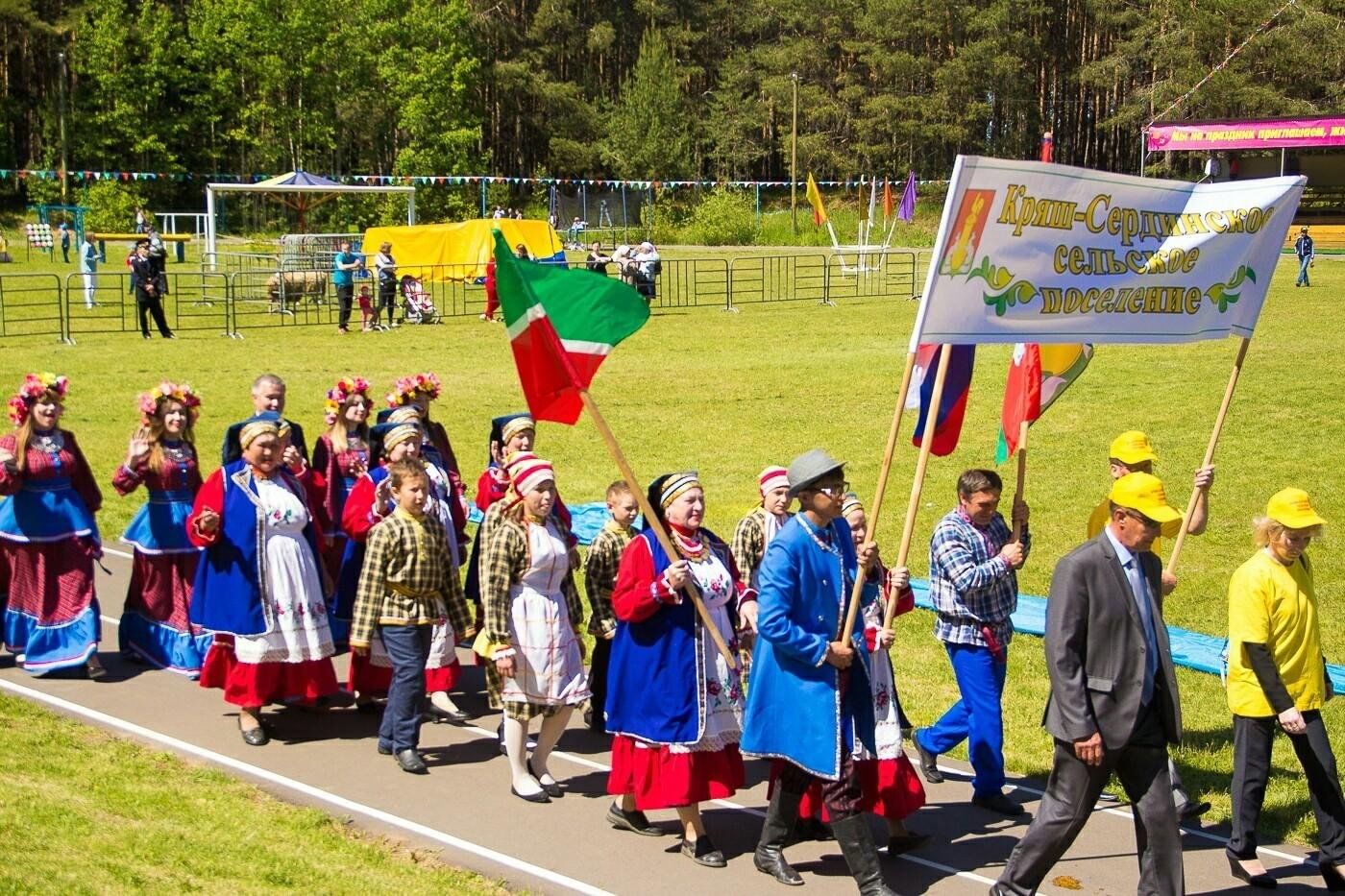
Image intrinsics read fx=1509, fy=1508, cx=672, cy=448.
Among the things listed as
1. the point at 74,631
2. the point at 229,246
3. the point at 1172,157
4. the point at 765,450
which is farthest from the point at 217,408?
the point at 1172,157

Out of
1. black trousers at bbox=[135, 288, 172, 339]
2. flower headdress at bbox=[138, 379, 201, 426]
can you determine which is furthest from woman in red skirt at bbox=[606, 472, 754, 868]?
black trousers at bbox=[135, 288, 172, 339]

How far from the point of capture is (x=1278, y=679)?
19.7 ft

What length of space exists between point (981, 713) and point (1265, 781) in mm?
1229

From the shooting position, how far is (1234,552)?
12266mm

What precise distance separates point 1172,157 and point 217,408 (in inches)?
2200

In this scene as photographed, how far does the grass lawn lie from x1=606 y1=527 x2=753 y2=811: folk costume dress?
2.79 feet

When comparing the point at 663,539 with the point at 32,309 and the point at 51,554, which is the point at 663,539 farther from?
the point at 32,309

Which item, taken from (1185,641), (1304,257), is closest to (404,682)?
(1185,641)

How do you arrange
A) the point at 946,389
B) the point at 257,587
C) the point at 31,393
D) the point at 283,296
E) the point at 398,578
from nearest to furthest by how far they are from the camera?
1. the point at 398,578
2. the point at 946,389
3. the point at 257,587
4. the point at 31,393
5. the point at 283,296

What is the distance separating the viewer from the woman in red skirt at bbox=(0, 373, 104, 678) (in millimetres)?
8555

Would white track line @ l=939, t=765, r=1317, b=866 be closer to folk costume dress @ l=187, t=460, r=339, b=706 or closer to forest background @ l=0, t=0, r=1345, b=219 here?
folk costume dress @ l=187, t=460, r=339, b=706

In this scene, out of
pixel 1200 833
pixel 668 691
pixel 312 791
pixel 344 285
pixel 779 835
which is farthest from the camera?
pixel 344 285

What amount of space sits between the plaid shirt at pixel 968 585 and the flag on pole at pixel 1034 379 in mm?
697

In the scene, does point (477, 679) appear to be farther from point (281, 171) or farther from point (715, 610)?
point (281, 171)
